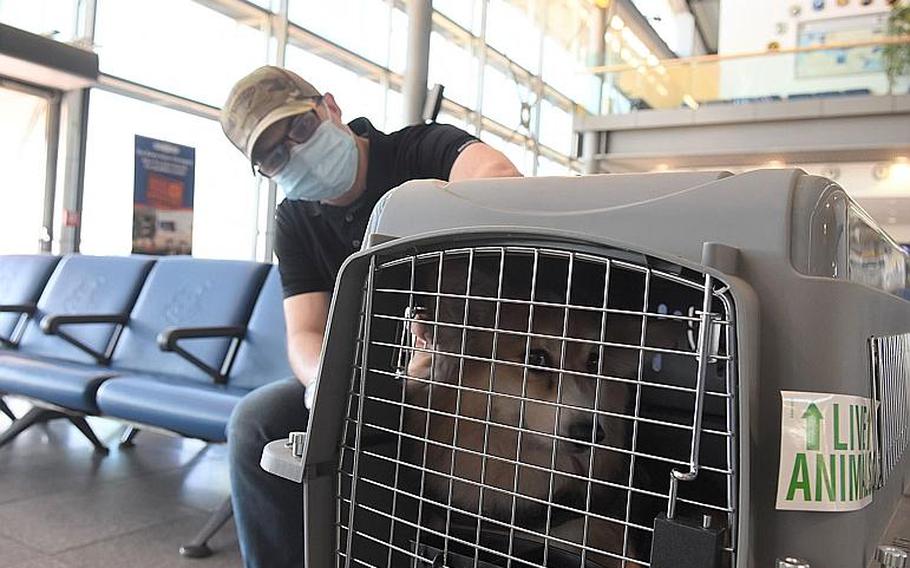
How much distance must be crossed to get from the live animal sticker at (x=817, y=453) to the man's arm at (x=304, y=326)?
1.09 metres

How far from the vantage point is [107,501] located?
2396 mm

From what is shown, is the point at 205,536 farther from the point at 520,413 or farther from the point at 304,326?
the point at 520,413

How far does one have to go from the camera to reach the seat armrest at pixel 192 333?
2545mm

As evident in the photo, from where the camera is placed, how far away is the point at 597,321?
0.71 m

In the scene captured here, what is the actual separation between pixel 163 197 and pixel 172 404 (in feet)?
13.1

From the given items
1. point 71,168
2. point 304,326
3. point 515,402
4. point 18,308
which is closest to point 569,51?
point 71,168

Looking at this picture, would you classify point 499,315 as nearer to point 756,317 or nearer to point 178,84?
point 756,317

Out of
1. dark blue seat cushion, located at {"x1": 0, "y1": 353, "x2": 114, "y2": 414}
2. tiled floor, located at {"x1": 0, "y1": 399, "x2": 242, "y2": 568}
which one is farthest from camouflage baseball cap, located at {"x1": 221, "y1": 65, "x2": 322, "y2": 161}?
dark blue seat cushion, located at {"x1": 0, "y1": 353, "x2": 114, "y2": 414}

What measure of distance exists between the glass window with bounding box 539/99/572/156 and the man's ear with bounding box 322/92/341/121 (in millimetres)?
9326

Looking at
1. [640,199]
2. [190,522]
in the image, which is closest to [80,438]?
[190,522]

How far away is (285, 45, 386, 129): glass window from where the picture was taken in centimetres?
686

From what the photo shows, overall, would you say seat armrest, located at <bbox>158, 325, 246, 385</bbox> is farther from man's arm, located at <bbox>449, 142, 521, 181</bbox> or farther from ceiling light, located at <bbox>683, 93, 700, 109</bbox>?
ceiling light, located at <bbox>683, 93, 700, 109</bbox>

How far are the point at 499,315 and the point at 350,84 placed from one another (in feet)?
23.6

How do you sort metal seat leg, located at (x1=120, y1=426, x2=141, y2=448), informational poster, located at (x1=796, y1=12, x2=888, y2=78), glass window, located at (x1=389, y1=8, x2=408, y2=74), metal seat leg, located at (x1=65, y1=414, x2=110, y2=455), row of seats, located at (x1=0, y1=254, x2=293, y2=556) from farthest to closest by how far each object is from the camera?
1. informational poster, located at (x1=796, y1=12, x2=888, y2=78)
2. glass window, located at (x1=389, y1=8, x2=408, y2=74)
3. metal seat leg, located at (x1=120, y1=426, x2=141, y2=448)
4. metal seat leg, located at (x1=65, y1=414, x2=110, y2=455)
5. row of seats, located at (x1=0, y1=254, x2=293, y2=556)
